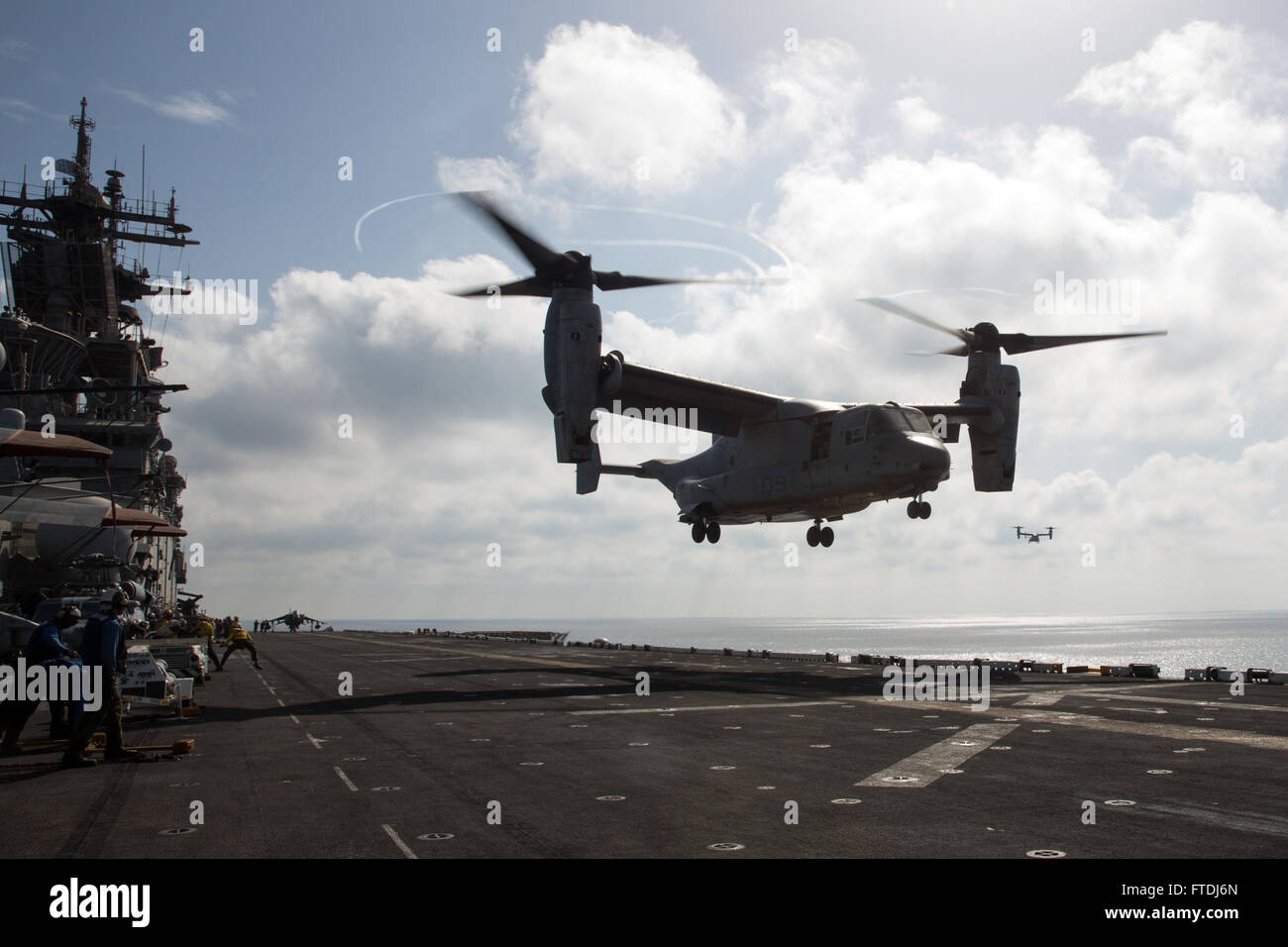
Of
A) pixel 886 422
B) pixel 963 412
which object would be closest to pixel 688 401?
pixel 886 422

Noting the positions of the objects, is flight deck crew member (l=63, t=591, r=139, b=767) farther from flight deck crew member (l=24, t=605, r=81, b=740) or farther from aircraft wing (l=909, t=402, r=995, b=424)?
aircraft wing (l=909, t=402, r=995, b=424)

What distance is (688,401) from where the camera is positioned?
122 ft

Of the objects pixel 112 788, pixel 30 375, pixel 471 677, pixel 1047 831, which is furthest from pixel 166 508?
pixel 1047 831

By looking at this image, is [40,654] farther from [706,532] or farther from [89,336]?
[89,336]

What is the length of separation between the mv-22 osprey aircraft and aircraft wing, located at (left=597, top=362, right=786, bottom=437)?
0.17 feet

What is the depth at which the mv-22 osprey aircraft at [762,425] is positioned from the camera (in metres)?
29.5

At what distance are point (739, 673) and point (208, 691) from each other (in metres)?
17.5

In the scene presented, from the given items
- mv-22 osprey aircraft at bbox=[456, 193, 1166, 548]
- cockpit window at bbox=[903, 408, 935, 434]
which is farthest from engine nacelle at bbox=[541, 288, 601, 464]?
cockpit window at bbox=[903, 408, 935, 434]

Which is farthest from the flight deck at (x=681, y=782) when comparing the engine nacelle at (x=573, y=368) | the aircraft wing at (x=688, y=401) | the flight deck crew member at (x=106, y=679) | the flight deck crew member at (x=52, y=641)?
the aircraft wing at (x=688, y=401)

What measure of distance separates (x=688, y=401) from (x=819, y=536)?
9.01m

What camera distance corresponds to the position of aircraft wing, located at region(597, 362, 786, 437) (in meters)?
35.0

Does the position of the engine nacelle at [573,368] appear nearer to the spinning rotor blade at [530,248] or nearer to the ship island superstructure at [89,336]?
the spinning rotor blade at [530,248]

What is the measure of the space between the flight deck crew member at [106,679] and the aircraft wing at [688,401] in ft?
69.4
